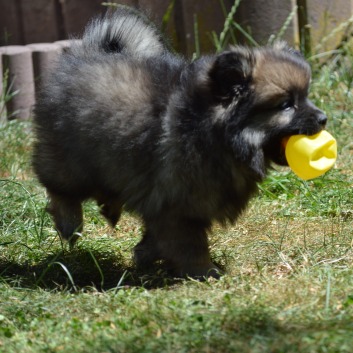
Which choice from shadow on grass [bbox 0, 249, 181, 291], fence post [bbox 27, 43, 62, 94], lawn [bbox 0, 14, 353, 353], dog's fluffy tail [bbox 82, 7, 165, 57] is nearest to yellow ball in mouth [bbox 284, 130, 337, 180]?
lawn [bbox 0, 14, 353, 353]

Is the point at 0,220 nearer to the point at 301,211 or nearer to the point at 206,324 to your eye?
the point at 301,211

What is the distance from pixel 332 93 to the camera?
7.04m

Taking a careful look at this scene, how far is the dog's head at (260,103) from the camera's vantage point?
152 inches

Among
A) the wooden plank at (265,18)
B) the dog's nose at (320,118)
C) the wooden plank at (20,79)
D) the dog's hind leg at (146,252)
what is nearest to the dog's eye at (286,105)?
the dog's nose at (320,118)

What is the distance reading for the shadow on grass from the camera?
4184 mm

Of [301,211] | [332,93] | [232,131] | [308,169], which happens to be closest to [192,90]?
[232,131]

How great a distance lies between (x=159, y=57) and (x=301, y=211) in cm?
→ 142

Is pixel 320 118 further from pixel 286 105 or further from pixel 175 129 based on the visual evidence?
pixel 175 129

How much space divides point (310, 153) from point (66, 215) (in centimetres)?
160

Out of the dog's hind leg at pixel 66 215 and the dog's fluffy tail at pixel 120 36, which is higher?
the dog's fluffy tail at pixel 120 36

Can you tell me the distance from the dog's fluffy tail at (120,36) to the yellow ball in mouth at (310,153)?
1158 millimetres

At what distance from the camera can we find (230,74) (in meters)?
3.94

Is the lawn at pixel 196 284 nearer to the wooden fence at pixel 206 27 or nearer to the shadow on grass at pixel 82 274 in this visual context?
the shadow on grass at pixel 82 274

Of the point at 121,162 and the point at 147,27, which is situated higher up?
the point at 147,27
